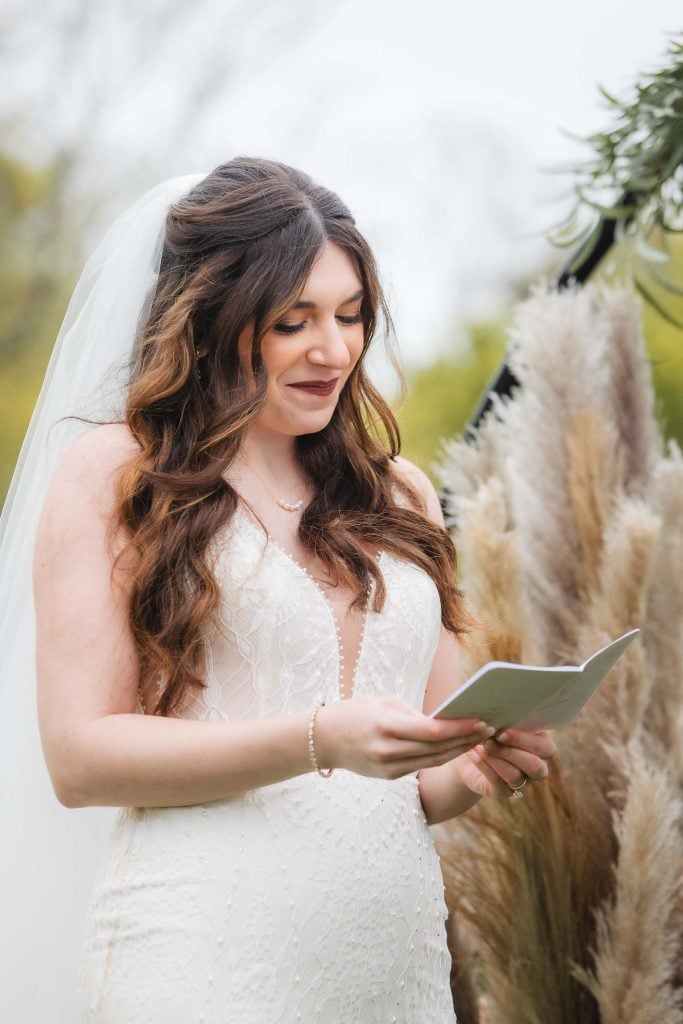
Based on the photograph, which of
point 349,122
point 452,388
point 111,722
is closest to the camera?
point 111,722

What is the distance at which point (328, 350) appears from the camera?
6.12ft

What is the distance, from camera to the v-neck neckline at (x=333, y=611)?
1.81 metres

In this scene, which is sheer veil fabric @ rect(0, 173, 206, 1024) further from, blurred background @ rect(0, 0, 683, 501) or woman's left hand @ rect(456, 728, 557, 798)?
blurred background @ rect(0, 0, 683, 501)

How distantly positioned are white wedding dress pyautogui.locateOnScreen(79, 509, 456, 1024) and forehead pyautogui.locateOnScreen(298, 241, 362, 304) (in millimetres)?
370

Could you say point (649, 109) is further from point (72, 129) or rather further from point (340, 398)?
point (72, 129)

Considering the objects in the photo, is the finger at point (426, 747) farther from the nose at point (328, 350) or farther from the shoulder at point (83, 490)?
the nose at point (328, 350)

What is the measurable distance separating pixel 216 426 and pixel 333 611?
34 cm

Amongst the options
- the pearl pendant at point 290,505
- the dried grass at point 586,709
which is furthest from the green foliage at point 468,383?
the pearl pendant at point 290,505

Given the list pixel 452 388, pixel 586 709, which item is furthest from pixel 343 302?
pixel 452 388

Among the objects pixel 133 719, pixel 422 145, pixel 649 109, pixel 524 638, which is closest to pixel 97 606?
pixel 133 719

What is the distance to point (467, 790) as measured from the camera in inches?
72.6

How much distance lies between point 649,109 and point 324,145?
557 cm

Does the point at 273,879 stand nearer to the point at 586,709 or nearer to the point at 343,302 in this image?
the point at 586,709

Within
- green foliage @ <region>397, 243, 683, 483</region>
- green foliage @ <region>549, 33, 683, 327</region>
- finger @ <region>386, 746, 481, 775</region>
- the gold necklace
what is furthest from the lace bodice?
green foliage @ <region>397, 243, 683, 483</region>
